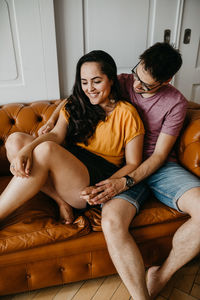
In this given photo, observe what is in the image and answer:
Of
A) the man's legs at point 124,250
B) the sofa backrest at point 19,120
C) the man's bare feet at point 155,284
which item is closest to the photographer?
the man's legs at point 124,250

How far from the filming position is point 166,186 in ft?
3.44

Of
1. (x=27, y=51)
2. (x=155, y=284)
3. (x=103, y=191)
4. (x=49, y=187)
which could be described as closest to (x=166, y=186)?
(x=103, y=191)

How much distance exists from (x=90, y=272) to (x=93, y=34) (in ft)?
5.03

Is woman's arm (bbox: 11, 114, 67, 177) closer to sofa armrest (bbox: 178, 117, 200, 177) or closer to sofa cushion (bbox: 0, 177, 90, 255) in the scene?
sofa cushion (bbox: 0, 177, 90, 255)

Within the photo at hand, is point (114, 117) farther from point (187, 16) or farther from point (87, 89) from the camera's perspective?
point (187, 16)

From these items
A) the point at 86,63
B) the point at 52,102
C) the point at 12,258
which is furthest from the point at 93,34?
the point at 12,258

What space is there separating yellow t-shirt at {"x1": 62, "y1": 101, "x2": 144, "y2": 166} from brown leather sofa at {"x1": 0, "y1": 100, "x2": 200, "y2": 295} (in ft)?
0.93

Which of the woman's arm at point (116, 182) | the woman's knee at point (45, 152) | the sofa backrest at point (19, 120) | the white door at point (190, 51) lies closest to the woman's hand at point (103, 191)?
the woman's arm at point (116, 182)

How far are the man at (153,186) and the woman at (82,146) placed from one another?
0.08m

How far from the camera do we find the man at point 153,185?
0.87 meters

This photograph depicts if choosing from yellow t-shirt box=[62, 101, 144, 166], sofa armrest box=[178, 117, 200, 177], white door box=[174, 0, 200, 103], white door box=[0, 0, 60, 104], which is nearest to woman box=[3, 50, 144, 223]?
yellow t-shirt box=[62, 101, 144, 166]

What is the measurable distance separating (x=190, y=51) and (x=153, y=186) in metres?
1.37

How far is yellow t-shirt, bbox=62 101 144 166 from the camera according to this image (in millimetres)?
1060

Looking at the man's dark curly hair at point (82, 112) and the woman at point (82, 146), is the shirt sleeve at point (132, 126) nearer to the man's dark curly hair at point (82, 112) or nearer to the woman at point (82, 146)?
the woman at point (82, 146)
